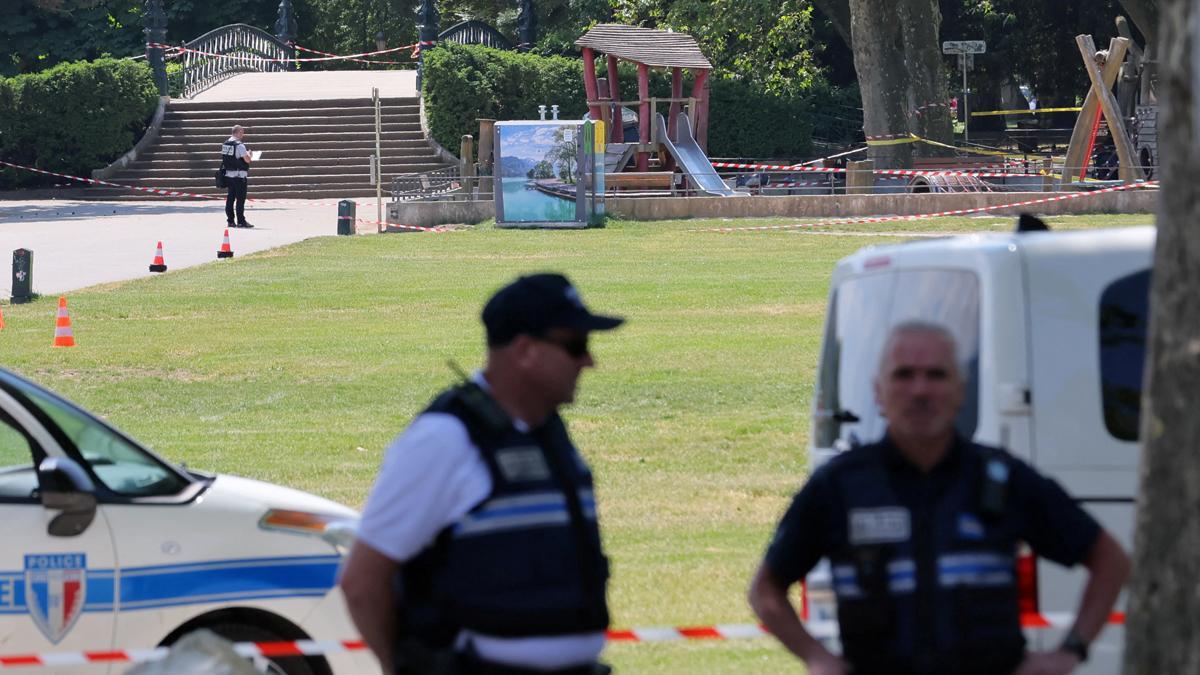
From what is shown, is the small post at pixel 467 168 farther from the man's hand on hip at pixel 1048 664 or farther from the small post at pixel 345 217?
the man's hand on hip at pixel 1048 664

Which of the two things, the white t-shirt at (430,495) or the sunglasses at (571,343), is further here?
the sunglasses at (571,343)

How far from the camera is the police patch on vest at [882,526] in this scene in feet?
12.3

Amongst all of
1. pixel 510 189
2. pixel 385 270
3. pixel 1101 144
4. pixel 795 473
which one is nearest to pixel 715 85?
pixel 1101 144

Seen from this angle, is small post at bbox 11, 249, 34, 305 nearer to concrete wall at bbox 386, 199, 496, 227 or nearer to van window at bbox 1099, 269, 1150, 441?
concrete wall at bbox 386, 199, 496, 227

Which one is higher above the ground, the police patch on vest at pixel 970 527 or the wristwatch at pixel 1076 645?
the police patch on vest at pixel 970 527

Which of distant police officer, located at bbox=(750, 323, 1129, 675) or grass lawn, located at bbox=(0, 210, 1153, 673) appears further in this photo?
grass lawn, located at bbox=(0, 210, 1153, 673)

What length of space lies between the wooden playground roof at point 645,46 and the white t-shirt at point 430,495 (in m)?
35.3

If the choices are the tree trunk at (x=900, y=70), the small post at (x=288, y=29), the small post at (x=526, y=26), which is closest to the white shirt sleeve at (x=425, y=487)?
the tree trunk at (x=900, y=70)

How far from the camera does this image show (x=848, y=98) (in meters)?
55.4

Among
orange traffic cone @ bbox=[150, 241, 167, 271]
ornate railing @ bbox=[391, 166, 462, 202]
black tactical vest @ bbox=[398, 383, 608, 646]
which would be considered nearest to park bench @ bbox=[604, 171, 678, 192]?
ornate railing @ bbox=[391, 166, 462, 202]

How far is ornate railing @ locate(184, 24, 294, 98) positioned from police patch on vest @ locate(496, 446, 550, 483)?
48.2 m

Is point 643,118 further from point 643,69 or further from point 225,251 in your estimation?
point 225,251

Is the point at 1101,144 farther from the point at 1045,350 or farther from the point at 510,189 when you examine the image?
the point at 1045,350

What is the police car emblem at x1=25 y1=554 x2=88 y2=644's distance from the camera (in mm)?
5641
